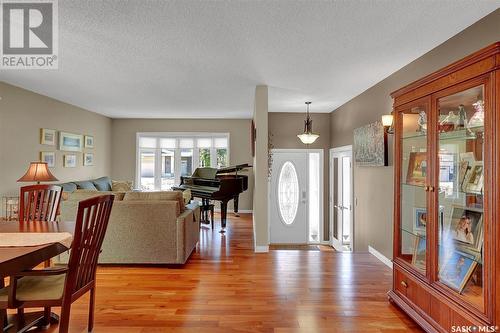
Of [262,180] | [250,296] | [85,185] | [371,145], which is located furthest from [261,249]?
[85,185]

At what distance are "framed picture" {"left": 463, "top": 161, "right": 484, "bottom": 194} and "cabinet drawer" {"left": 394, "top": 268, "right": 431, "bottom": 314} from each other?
86cm

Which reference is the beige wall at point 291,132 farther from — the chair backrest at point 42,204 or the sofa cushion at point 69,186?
the chair backrest at point 42,204

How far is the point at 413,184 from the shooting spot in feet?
8.72

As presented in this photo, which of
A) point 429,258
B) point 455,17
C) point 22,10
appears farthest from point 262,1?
point 429,258

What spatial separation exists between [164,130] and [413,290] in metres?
7.27

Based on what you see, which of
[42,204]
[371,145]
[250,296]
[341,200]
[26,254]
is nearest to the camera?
[26,254]

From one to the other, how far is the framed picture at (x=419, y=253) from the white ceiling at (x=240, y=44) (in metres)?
1.83

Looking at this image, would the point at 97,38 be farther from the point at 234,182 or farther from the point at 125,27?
the point at 234,182

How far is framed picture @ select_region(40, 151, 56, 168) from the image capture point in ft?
18.2

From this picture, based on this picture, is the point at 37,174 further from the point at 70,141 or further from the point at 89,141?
the point at 89,141

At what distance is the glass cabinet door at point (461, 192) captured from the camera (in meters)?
1.97

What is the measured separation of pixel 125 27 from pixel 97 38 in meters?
0.44

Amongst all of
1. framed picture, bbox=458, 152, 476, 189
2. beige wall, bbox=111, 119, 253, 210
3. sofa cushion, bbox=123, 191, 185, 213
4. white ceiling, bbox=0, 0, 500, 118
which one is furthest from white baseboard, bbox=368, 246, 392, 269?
beige wall, bbox=111, 119, 253, 210
